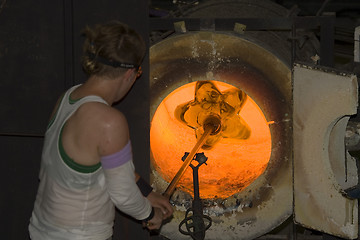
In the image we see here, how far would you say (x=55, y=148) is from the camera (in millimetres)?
2625

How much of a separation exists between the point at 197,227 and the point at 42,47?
131 cm

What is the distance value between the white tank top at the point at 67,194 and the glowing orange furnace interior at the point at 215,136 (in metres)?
1.52

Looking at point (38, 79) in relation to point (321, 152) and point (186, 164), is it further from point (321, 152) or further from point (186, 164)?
point (321, 152)

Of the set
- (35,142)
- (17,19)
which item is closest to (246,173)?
(35,142)

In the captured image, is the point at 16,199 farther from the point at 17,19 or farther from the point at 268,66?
the point at 268,66

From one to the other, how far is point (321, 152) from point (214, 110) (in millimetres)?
1384

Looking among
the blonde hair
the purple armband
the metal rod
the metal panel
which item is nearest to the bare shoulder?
the purple armband

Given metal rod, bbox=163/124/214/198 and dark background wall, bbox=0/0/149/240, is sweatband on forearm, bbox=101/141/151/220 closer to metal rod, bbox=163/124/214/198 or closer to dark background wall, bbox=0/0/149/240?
metal rod, bbox=163/124/214/198

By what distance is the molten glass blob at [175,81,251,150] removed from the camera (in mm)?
4594

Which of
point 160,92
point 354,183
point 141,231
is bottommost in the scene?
point 141,231

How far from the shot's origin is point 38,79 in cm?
355

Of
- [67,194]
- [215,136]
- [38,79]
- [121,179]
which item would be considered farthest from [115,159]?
[215,136]

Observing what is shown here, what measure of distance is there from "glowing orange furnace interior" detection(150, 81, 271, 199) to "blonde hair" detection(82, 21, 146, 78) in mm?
1636

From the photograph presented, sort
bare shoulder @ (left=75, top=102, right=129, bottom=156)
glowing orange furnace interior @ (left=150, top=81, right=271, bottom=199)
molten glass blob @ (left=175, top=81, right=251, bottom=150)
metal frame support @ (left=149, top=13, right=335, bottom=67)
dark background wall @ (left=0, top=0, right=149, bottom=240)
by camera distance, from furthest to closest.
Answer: molten glass blob @ (left=175, top=81, right=251, bottom=150) → glowing orange furnace interior @ (left=150, top=81, right=271, bottom=199) → metal frame support @ (left=149, top=13, right=335, bottom=67) → dark background wall @ (left=0, top=0, right=149, bottom=240) → bare shoulder @ (left=75, top=102, right=129, bottom=156)
